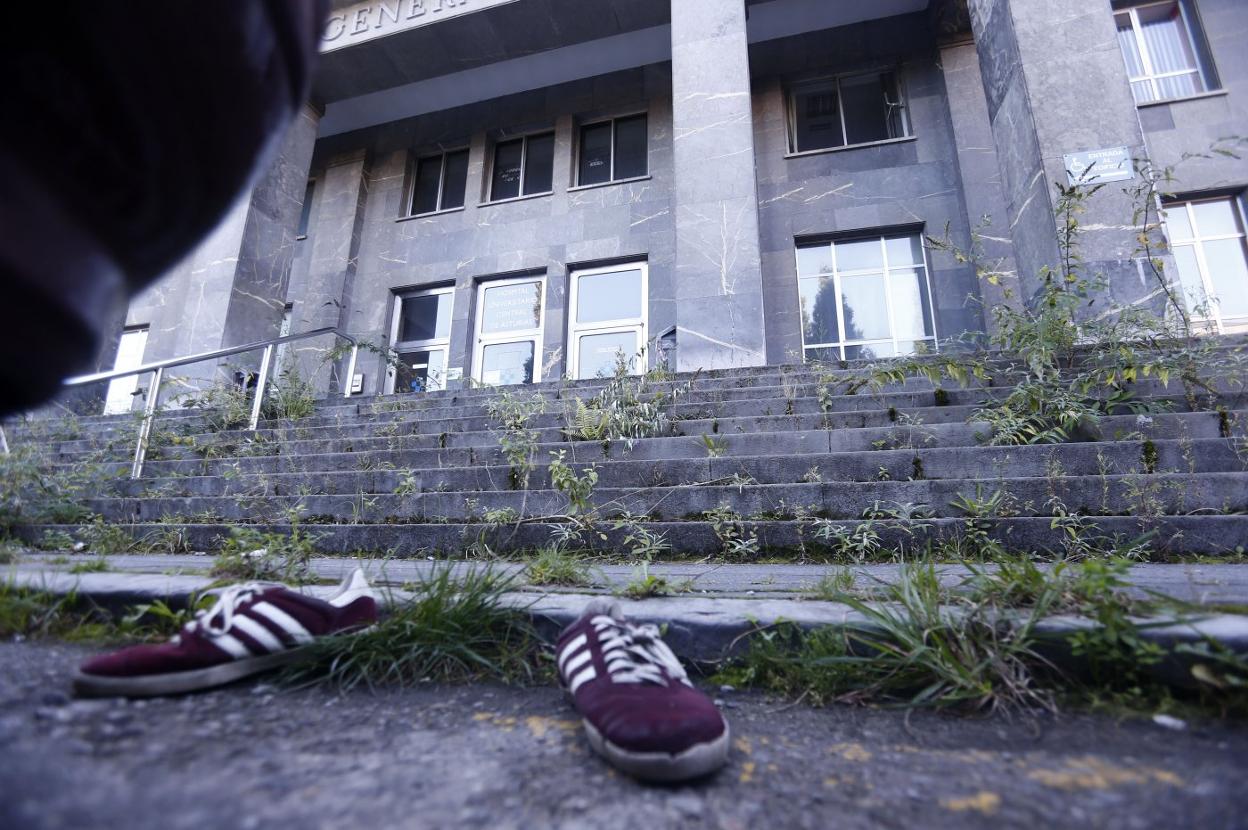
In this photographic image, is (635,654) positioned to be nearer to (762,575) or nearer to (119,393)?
(762,575)

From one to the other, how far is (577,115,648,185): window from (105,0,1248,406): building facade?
0.05 metres

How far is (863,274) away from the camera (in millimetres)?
9891

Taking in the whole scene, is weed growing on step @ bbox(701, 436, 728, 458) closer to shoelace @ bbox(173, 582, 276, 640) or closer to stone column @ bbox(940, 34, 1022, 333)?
shoelace @ bbox(173, 582, 276, 640)

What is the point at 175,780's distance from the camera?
0.96 m

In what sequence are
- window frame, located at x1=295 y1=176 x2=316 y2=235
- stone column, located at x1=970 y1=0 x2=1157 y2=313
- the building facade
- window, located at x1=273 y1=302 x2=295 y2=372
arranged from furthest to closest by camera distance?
window frame, located at x1=295 y1=176 x2=316 y2=235
window, located at x1=273 y1=302 x2=295 y2=372
the building facade
stone column, located at x1=970 y1=0 x2=1157 y2=313

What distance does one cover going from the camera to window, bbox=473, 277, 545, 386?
10.9m

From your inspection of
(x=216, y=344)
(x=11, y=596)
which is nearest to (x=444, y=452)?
(x=11, y=596)

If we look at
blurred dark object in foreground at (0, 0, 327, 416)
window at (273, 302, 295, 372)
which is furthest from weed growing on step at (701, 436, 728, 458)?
window at (273, 302, 295, 372)

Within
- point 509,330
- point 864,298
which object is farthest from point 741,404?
point 509,330

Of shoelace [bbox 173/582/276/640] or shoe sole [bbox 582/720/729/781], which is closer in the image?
shoe sole [bbox 582/720/729/781]

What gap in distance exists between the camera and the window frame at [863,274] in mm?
9430

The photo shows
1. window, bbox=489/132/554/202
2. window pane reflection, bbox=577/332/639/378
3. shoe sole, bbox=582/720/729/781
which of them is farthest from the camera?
window, bbox=489/132/554/202

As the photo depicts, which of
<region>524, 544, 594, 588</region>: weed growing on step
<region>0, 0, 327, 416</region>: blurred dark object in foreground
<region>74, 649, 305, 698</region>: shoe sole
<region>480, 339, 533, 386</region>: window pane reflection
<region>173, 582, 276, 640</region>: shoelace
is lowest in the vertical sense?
<region>74, 649, 305, 698</region>: shoe sole

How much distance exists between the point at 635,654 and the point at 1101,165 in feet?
24.6
